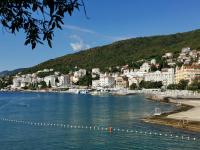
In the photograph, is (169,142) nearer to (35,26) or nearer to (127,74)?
(35,26)

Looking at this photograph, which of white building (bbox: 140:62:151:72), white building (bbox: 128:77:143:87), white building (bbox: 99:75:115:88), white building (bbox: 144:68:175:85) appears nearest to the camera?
white building (bbox: 144:68:175:85)

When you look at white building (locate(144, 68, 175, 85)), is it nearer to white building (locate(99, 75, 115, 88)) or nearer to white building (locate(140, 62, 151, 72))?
white building (locate(140, 62, 151, 72))

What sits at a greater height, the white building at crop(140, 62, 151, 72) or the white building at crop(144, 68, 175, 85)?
the white building at crop(140, 62, 151, 72)

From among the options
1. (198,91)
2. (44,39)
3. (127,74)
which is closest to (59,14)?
(44,39)

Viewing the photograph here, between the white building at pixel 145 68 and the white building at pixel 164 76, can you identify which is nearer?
the white building at pixel 164 76

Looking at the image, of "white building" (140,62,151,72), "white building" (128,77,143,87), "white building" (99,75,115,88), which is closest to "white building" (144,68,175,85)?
"white building" (128,77,143,87)

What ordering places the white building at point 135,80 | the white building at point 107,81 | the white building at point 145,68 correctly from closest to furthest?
the white building at point 135,80 < the white building at point 145,68 < the white building at point 107,81

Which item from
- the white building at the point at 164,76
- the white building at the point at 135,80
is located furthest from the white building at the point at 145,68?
the white building at the point at 164,76

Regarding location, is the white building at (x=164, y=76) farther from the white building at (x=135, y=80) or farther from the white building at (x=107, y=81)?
the white building at (x=107, y=81)

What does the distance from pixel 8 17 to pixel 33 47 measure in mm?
459

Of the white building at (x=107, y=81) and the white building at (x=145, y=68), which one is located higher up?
the white building at (x=145, y=68)

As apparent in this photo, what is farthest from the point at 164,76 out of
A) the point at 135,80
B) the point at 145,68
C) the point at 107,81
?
the point at 107,81

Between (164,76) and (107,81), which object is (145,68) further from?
(164,76)

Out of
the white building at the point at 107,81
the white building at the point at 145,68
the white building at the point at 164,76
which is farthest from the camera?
the white building at the point at 107,81
